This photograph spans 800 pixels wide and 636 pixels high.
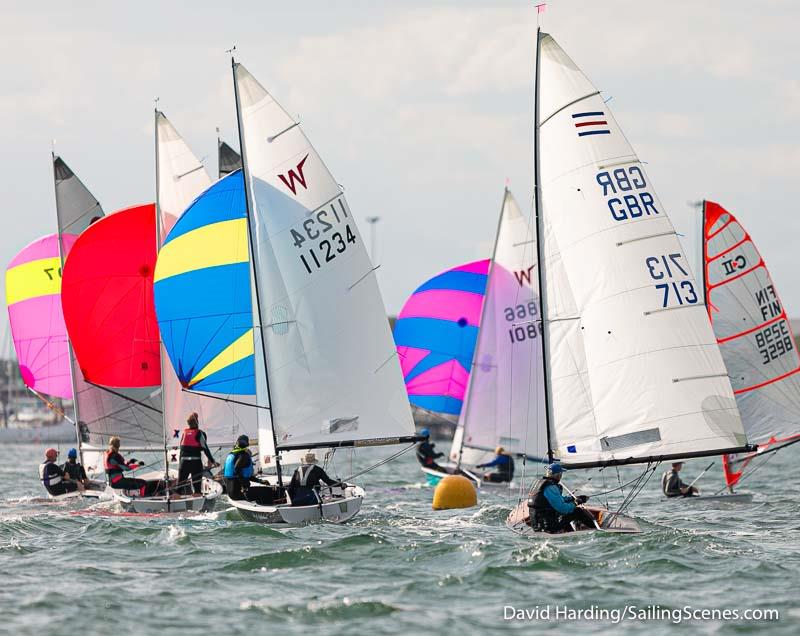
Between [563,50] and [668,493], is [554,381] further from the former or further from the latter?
[668,493]

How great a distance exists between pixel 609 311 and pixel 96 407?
541 inches

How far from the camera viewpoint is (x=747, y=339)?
24.8m

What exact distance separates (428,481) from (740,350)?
9.55 metres

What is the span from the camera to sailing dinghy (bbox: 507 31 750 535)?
694 inches

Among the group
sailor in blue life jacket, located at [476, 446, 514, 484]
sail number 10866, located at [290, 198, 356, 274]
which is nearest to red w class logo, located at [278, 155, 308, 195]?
sail number 10866, located at [290, 198, 356, 274]

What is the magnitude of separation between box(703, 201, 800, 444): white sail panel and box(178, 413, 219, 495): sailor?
985cm

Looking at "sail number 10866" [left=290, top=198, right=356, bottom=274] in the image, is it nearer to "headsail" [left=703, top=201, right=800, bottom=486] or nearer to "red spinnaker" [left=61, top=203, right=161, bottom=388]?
"red spinnaker" [left=61, top=203, right=161, bottom=388]

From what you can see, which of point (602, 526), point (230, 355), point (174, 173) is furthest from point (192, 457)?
point (602, 526)

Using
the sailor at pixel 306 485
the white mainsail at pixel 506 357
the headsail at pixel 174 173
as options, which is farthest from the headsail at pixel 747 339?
the headsail at pixel 174 173

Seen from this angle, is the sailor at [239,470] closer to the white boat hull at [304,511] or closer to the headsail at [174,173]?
the white boat hull at [304,511]

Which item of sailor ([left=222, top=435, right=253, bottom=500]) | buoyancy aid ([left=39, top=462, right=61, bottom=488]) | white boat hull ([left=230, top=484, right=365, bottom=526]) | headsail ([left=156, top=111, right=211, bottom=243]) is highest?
headsail ([left=156, top=111, right=211, bottom=243])

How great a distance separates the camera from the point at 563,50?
18.2m

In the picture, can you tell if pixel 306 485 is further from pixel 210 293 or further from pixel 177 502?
pixel 210 293

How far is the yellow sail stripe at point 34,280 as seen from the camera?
2905cm
